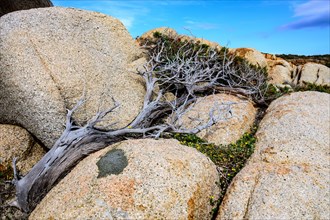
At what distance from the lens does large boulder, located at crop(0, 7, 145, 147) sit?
11.8 meters

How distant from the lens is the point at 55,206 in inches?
327

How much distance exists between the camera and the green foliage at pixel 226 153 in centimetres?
1076

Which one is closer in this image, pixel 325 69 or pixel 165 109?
pixel 165 109

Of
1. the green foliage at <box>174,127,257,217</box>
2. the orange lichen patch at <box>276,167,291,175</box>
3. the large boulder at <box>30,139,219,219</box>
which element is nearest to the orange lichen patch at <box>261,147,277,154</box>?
the green foliage at <box>174,127,257,217</box>

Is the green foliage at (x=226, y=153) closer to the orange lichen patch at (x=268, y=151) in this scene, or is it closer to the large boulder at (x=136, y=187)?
the orange lichen patch at (x=268, y=151)

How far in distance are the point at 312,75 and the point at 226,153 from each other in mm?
19805

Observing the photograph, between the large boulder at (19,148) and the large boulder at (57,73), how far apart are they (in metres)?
0.36

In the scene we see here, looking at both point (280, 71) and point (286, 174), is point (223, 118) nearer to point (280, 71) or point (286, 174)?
point (286, 174)

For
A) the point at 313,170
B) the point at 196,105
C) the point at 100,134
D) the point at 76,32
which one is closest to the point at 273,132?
the point at 313,170

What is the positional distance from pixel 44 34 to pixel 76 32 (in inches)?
60.3

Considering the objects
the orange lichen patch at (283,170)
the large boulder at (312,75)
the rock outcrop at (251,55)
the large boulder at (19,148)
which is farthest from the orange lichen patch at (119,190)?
the large boulder at (312,75)

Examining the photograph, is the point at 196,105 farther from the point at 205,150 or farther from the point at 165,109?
the point at 205,150

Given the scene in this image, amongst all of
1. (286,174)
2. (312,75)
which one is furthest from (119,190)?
(312,75)

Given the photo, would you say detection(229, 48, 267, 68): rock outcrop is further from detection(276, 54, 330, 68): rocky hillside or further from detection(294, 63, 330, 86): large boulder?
detection(276, 54, 330, 68): rocky hillside
